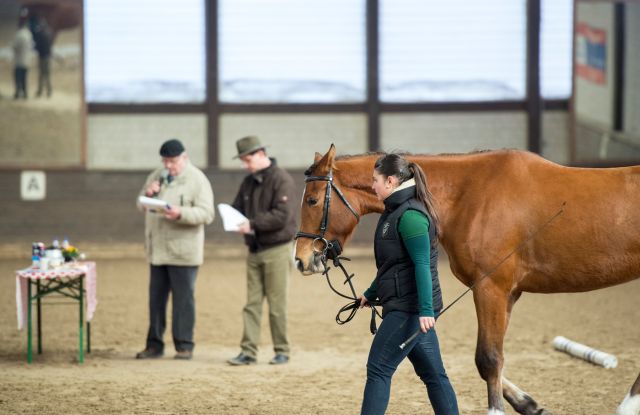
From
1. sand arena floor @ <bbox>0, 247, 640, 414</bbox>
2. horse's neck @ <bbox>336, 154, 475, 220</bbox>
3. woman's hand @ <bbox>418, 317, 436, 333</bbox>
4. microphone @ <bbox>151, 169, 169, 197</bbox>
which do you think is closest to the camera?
woman's hand @ <bbox>418, 317, 436, 333</bbox>

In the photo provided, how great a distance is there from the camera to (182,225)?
801 cm

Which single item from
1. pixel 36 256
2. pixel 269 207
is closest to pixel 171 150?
pixel 269 207

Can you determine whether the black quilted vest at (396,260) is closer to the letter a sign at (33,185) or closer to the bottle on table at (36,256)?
the bottle on table at (36,256)

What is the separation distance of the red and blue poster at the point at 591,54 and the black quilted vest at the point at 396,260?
13715 mm

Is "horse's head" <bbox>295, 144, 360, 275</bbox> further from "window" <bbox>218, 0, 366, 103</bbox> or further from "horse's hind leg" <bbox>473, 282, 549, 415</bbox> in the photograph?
"window" <bbox>218, 0, 366, 103</bbox>

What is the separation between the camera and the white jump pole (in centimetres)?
746

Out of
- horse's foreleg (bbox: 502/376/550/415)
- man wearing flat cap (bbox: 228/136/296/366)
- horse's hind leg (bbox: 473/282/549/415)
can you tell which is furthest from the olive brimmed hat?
horse's foreleg (bbox: 502/376/550/415)

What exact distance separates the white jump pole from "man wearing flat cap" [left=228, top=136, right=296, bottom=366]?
8.15 ft

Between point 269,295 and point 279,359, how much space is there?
22.3 inches

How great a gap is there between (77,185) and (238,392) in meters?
10.5

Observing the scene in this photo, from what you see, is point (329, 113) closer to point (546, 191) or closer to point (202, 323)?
point (202, 323)

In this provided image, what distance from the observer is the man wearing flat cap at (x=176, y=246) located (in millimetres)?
7965

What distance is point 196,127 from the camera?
16.6 metres

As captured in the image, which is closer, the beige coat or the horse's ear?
the horse's ear
